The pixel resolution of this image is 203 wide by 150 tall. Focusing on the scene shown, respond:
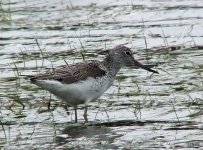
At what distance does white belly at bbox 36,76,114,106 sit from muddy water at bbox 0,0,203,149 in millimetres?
254

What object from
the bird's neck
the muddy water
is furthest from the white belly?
the bird's neck

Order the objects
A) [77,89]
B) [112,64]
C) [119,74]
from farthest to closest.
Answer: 1. [119,74]
2. [112,64]
3. [77,89]

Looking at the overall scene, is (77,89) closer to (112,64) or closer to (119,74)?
(112,64)

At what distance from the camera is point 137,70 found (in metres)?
12.8

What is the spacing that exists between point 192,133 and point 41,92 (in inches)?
122

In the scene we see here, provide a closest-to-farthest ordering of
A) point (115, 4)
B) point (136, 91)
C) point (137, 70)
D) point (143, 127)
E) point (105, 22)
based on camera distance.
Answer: point (143, 127) → point (136, 91) → point (137, 70) → point (105, 22) → point (115, 4)

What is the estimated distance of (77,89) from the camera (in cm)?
1042

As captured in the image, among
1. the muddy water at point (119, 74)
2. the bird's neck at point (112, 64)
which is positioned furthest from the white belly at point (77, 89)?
the bird's neck at point (112, 64)

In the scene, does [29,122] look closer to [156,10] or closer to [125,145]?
[125,145]

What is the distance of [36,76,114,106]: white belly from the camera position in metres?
10.2

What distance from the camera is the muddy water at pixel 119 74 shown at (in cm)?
946

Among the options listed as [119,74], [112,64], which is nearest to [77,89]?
[112,64]

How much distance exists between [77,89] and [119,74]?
7.26 ft

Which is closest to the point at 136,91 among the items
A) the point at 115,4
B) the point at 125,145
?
the point at 125,145
